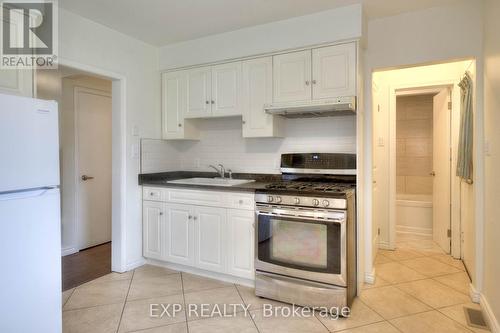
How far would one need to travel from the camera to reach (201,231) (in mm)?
3002

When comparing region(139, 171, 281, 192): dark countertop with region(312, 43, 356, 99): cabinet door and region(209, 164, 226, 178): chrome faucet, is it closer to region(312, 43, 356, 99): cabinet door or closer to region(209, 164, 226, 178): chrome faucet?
region(209, 164, 226, 178): chrome faucet

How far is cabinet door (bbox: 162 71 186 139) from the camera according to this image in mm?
3541

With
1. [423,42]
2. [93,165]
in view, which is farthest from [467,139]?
[93,165]

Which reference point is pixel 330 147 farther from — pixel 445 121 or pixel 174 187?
pixel 445 121

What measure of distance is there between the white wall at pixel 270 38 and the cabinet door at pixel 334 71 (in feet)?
0.31

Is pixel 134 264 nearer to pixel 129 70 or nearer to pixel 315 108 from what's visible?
pixel 129 70

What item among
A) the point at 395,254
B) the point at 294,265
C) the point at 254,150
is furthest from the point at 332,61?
the point at 395,254

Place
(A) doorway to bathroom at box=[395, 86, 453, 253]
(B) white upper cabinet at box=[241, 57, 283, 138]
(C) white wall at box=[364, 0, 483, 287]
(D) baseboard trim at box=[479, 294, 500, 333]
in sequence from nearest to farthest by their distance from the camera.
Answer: (D) baseboard trim at box=[479, 294, 500, 333] → (C) white wall at box=[364, 0, 483, 287] → (B) white upper cabinet at box=[241, 57, 283, 138] → (A) doorway to bathroom at box=[395, 86, 453, 253]

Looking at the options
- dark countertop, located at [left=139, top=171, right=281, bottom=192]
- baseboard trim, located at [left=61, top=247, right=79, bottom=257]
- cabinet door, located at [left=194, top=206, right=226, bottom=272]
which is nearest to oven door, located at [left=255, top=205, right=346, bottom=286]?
dark countertop, located at [left=139, top=171, right=281, bottom=192]

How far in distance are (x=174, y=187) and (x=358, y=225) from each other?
1.84 meters

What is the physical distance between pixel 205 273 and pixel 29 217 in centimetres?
182

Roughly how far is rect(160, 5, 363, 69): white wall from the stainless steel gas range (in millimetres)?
1345

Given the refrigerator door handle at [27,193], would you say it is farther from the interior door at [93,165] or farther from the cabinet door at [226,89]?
the interior door at [93,165]

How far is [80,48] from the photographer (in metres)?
2.79
